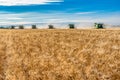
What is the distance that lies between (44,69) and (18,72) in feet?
3.39

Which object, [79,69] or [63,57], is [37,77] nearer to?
[79,69]

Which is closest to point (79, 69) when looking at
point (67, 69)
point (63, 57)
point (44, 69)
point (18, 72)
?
point (67, 69)

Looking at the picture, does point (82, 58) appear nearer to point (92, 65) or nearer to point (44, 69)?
point (92, 65)

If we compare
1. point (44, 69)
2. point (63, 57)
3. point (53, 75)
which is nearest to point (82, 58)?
point (63, 57)

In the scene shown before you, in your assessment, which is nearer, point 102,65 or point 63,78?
point 63,78

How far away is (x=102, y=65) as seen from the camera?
1366 centimetres

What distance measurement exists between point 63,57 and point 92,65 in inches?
107

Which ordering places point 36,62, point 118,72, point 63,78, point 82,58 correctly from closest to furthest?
point 63,78, point 118,72, point 36,62, point 82,58

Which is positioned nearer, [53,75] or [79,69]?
[53,75]

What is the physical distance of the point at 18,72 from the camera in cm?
1234

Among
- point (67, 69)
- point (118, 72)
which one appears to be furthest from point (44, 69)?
point (118, 72)

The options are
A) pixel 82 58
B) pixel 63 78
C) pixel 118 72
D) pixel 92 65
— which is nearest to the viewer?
pixel 63 78

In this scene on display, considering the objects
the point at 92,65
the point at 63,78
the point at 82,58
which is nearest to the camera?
the point at 63,78

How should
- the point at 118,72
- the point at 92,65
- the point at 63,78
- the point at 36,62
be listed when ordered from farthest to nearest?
the point at 36,62 < the point at 92,65 < the point at 118,72 < the point at 63,78
